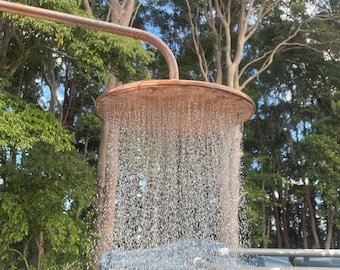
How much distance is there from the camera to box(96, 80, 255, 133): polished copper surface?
6.33ft

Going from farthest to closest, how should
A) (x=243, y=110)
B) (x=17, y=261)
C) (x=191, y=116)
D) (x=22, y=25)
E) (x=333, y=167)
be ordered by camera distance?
(x=333, y=167), (x=17, y=261), (x=22, y=25), (x=191, y=116), (x=243, y=110)

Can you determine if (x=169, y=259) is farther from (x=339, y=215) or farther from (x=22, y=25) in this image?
(x=339, y=215)

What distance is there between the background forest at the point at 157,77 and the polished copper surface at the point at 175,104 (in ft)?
6.51

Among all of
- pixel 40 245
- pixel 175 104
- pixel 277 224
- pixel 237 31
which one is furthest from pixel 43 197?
pixel 277 224

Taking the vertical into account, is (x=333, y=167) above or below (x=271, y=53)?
below

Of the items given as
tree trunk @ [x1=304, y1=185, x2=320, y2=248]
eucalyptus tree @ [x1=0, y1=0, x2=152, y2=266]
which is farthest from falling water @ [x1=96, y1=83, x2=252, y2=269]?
tree trunk @ [x1=304, y1=185, x2=320, y2=248]

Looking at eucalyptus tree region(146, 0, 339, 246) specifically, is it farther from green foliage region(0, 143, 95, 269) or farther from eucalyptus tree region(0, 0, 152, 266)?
green foliage region(0, 143, 95, 269)

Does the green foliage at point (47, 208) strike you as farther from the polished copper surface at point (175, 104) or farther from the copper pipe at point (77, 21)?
the copper pipe at point (77, 21)

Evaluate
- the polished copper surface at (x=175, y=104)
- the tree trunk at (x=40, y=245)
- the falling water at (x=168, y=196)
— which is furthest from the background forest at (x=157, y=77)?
the polished copper surface at (x=175, y=104)

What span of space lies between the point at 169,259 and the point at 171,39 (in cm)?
793

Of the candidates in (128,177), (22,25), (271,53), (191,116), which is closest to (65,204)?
(128,177)

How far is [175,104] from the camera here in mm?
2271

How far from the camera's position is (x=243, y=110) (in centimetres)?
240

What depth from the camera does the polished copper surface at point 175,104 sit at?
1.93 metres
